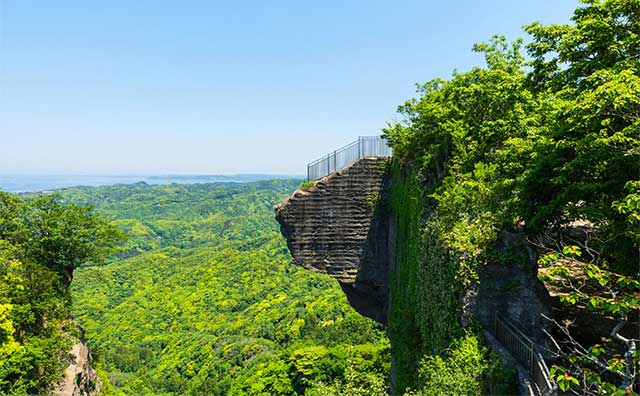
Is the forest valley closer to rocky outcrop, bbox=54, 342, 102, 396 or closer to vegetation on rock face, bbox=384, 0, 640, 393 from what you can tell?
vegetation on rock face, bbox=384, 0, 640, 393

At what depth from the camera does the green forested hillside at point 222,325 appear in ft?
139

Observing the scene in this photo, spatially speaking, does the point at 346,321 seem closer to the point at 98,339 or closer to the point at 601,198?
the point at 98,339

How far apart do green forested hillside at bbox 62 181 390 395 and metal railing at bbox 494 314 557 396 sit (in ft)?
76.5

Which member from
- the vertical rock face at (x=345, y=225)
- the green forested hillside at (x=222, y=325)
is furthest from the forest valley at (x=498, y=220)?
the green forested hillside at (x=222, y=325)

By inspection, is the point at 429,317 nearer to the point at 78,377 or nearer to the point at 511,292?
the point at 511,292

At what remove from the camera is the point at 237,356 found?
6688 cm

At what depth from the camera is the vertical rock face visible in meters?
19.7

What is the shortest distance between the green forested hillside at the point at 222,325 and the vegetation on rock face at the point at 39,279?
316 centimetres

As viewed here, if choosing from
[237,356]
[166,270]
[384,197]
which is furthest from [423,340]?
[166,270]

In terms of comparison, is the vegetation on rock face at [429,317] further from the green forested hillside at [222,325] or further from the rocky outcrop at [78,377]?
the green forested hillside at [222,325]

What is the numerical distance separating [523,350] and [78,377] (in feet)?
70.5

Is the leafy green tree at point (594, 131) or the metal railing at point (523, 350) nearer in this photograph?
the leafy green tree at point (594, 131)

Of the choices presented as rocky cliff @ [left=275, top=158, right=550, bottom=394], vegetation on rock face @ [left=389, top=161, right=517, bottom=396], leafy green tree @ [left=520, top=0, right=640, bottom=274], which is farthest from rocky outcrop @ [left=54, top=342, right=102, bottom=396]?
leafy green tree @ [left=520, top=0, right=640, bottom=274]

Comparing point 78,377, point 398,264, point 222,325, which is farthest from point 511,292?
point 222,325
